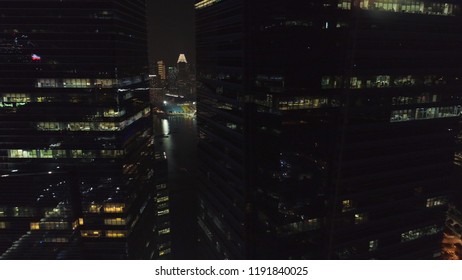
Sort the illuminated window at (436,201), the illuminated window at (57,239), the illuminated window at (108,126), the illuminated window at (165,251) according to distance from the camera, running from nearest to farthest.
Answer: the illuminated window at (436,201) < the illuminated window at (108,126) < the illuminated window at (57,239) < the illuminated window at (165,251)

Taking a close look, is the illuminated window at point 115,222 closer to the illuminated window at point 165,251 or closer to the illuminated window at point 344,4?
the illuminated window at point 165,251

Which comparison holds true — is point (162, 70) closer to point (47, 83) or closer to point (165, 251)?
point (165, 251)

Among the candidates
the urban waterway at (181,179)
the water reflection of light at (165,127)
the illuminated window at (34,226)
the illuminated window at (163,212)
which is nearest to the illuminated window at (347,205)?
the urban waterway at (181,179)

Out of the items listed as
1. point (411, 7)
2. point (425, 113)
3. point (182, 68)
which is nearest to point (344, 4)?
point (411, 7)

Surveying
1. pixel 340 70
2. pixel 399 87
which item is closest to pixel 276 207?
pixel 340 70

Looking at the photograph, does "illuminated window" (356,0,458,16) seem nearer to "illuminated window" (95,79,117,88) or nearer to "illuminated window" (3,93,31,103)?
"illuminated window" (95,79,117,88)
